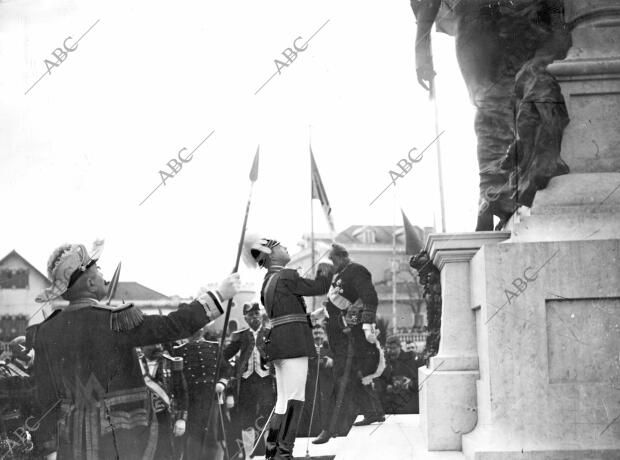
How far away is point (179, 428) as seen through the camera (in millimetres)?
6418

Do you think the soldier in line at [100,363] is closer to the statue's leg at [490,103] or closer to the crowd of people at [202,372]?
the crowd of people at [202,372]

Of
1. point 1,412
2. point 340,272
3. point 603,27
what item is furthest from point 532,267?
point 1,412

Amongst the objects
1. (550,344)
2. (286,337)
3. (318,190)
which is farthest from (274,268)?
(318,190)

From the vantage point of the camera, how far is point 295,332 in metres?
4.57

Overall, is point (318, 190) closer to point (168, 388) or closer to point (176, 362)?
point (176, 362)

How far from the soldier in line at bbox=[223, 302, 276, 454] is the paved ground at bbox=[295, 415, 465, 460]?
0.49 m

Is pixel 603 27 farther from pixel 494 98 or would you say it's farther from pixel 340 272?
pixel 340 272

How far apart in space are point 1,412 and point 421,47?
4639mm

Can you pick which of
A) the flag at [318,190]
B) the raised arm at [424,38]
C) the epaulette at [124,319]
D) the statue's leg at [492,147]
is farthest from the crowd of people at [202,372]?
the raised arm at [424,38]

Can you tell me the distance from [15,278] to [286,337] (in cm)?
373

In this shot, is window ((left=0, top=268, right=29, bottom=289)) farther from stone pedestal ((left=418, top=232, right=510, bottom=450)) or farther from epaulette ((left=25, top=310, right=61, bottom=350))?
stone pedestal ((left=418, top=232, right=510, bottom=450))

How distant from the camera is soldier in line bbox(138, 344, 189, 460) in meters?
6.21

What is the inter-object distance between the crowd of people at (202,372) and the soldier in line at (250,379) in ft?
0.03

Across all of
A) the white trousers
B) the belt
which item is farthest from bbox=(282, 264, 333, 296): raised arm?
the white trousers
